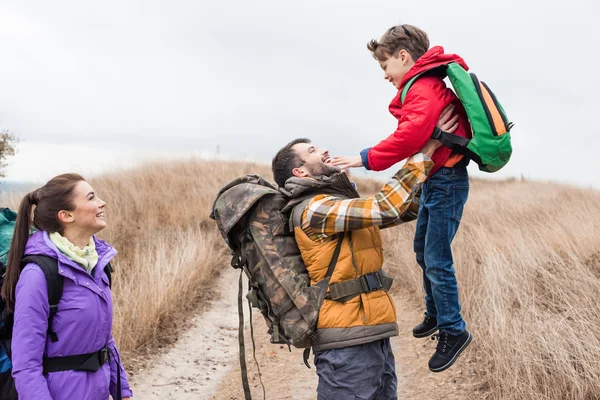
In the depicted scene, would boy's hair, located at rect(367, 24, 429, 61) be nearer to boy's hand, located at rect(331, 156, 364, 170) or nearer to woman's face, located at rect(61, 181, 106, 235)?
boy's hand, located at rect(331, 156, 364, 170)

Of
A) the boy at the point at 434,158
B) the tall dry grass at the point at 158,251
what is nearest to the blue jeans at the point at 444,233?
the boy at the point at 434,158

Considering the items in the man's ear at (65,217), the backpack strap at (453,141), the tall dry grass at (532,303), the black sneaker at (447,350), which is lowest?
the tall dry grass at (532,303)

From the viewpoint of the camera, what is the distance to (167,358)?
20.6ft

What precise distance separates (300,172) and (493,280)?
363 centimetres

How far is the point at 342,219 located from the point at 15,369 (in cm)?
172

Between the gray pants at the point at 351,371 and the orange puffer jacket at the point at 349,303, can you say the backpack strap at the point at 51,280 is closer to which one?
the orange puffer jacket at the point at 349,303

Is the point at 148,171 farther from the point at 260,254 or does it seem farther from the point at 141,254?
the point at 260,254

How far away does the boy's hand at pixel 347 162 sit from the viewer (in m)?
3.05

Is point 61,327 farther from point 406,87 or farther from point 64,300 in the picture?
point 406,87

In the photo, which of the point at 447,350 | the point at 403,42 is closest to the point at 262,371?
the point at 447,350

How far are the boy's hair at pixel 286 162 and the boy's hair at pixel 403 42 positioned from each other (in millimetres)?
848

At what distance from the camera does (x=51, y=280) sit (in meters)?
2.62

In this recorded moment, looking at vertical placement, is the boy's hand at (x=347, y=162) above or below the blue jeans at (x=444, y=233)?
above

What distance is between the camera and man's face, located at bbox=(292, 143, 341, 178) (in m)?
3.05
